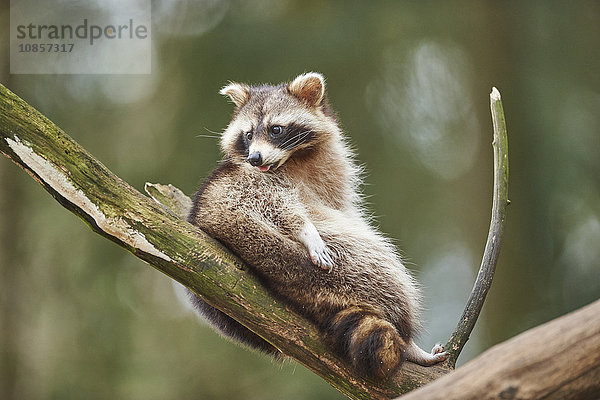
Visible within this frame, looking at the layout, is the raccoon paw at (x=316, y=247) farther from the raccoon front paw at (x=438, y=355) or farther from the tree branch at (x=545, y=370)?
the tree branch at (x=545, y=370)

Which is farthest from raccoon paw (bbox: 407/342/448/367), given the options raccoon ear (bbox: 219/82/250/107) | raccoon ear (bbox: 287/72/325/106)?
raccoon ear (bbox: 219/82/250/107)

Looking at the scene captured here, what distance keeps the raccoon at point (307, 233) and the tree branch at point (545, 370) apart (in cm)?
85

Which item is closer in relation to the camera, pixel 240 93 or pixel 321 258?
pixel 321 258

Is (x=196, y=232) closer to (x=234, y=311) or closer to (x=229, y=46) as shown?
(x=234, y=311)

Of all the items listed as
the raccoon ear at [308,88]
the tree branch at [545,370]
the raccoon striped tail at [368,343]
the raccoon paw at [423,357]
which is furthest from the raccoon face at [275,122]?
the tree branch at [545,370]

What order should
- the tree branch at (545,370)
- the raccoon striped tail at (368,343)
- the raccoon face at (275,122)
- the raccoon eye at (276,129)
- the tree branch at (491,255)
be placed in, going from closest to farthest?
the tree branch at (545,370), the raccoon striped tail at (368,343), the tree branch at (491,255), the raccoon face at (275,122), the raccoon eye at (276,129)

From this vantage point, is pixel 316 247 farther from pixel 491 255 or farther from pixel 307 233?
pixel 491 255

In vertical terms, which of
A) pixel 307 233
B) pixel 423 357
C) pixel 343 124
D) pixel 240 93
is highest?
pixel 240 93

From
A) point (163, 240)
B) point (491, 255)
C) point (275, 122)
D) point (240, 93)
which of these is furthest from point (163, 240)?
point (491, 255)

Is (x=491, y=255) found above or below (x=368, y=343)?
above

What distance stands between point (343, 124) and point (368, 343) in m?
4.89

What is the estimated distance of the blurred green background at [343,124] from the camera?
754 cm

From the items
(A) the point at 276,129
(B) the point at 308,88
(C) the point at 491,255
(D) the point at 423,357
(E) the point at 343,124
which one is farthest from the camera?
(E) the point at 343,124

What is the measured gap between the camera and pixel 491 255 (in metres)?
3.62
